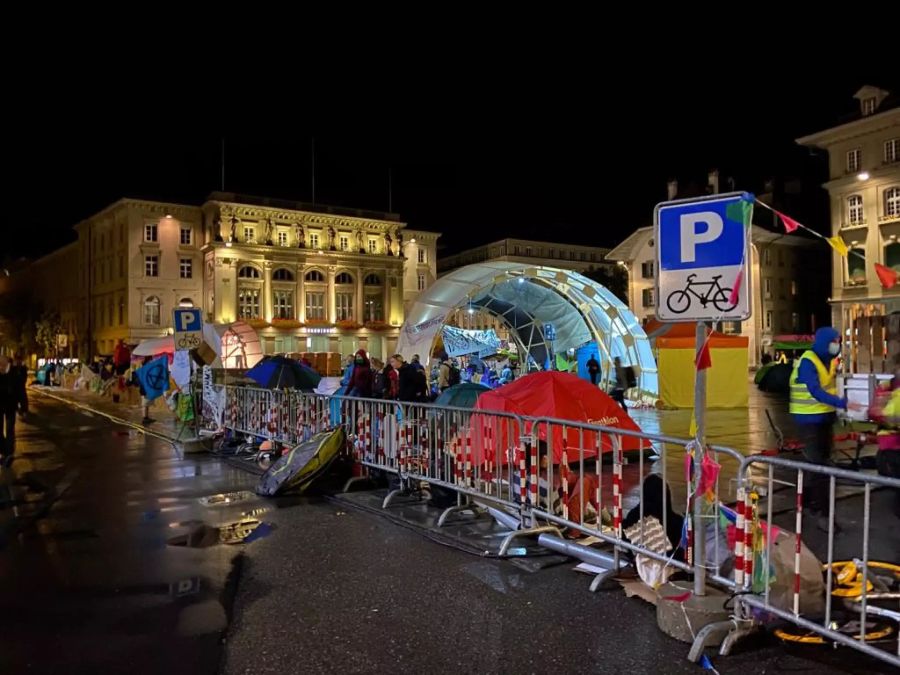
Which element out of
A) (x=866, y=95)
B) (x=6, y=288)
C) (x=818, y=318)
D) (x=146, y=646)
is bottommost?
(x=146, y=646)

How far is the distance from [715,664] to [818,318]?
2511 inches

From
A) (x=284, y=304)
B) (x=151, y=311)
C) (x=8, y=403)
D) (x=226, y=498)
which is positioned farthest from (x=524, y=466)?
(x=284, y=304)

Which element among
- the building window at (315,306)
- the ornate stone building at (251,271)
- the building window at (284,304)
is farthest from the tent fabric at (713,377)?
the building window at (315,306)

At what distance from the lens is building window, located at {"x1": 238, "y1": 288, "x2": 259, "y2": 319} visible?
68.4 meters

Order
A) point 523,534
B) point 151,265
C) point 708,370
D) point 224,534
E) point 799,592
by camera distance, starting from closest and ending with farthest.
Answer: point 799,592
point 523,534
point 224,534
point 708,370
point 151,265

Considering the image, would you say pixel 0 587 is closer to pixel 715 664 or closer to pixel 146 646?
pixel 146 646

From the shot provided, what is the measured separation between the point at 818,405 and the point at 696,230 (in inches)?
148

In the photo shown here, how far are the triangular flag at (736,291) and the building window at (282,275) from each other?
228ft

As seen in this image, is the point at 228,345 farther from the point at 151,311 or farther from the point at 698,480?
the point at 151,311

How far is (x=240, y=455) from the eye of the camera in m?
12.7

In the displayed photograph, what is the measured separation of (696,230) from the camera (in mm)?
4605

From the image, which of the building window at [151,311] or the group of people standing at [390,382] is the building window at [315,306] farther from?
the group of people standing at [390,382]

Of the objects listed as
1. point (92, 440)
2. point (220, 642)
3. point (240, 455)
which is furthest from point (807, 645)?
point (92, 440)

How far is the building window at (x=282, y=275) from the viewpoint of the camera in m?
71.0
